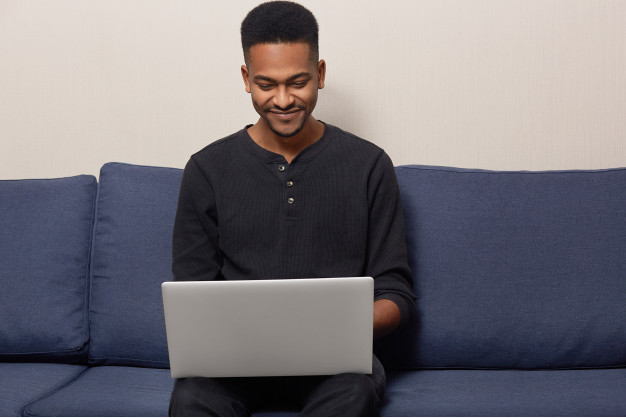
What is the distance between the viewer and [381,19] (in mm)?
1860

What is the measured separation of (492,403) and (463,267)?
1.18ft

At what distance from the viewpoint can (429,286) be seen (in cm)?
154

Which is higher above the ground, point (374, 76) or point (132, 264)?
point (374, 76)

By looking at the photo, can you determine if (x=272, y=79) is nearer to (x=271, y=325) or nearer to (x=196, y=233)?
(x=196, y=233)

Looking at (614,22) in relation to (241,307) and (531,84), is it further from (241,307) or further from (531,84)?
(241,307)

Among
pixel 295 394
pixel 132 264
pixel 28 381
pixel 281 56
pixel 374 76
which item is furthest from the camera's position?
pixel 374 76

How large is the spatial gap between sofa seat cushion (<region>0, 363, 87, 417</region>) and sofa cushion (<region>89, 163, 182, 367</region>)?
3.4 inches

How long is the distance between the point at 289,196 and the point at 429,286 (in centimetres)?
40

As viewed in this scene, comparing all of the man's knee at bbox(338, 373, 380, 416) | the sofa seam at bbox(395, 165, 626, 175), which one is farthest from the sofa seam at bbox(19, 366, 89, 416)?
the sofa seam at bbox(395, 165, 626, 175)

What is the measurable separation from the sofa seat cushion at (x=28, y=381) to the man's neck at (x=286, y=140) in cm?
70

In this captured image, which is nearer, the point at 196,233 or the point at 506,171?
the point at 196,233

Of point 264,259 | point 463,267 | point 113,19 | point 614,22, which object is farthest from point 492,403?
point 113,19

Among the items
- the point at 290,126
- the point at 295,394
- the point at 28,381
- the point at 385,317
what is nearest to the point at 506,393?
the point at 385,317

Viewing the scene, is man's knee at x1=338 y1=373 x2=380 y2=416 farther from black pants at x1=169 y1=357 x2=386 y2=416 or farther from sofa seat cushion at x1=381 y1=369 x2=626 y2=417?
sofa seat cushion at x1=381 y1=369 x2=626 y2=417
